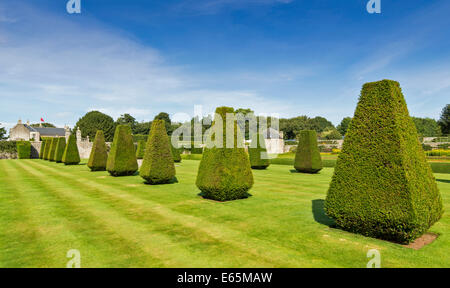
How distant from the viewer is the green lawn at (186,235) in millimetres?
4984

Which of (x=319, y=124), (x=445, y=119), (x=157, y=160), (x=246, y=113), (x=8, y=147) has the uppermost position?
(x=246, y=113)

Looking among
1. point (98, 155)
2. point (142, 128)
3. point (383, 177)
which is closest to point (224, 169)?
point (383, 177)

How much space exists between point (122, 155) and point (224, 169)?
1074cm

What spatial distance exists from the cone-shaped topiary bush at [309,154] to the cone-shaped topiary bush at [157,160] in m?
11.1

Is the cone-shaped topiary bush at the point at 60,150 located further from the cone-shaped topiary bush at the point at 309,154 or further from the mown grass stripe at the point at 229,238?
the cone-shaped topiary bush at the point at 309,154

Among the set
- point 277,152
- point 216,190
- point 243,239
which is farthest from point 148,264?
point 277,152

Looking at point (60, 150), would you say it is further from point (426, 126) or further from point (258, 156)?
point (426, 126)

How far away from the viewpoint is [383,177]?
571 centimetres

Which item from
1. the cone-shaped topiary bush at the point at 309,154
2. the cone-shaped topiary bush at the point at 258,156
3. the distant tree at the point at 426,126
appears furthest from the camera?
the distant tree at the point at 426,126

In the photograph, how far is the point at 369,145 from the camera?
6.06 m

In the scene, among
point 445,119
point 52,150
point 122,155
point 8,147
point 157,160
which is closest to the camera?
point 157,160

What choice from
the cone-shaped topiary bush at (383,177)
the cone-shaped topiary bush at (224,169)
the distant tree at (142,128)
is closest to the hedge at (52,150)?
the cone-shaped topiary bush at (224,169)

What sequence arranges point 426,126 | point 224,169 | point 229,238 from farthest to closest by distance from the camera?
point 426,126 → point 224,169 → point 229,238
